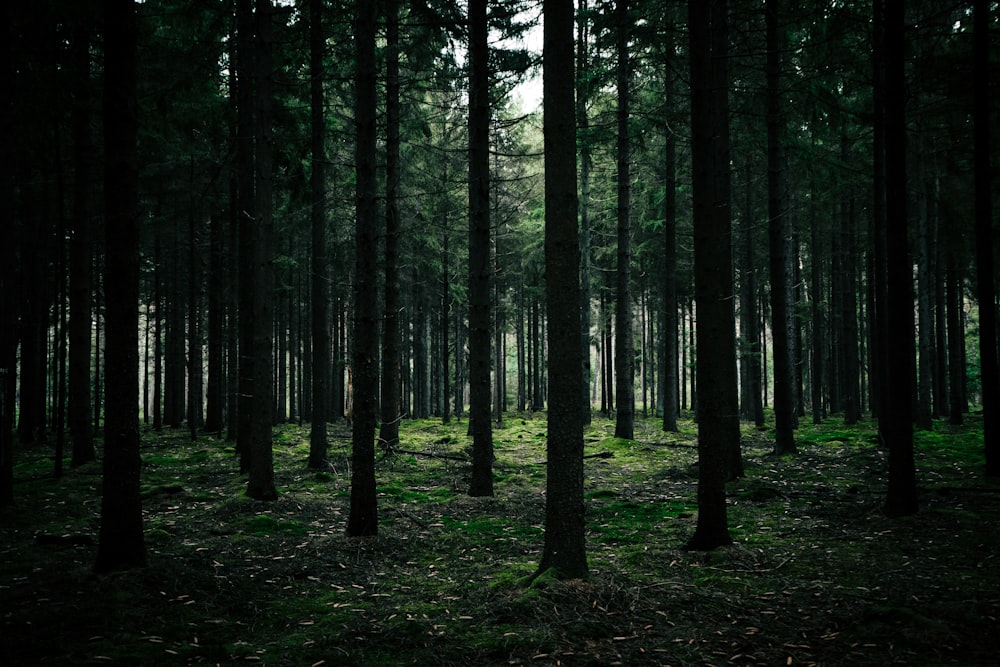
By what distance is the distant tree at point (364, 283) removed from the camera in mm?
7855

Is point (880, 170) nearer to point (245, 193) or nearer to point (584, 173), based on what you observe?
point (584, 173)

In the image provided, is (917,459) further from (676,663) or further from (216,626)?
(216,626)

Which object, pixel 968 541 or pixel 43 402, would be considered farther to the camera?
pixel 43 402

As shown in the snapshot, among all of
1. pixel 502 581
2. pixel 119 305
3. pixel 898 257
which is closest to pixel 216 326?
pixel 119 305

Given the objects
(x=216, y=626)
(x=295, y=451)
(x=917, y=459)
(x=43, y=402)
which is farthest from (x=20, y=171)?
(x=917, y=459)

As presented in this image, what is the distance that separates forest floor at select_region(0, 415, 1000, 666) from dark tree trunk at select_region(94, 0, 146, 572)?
1.51 feet

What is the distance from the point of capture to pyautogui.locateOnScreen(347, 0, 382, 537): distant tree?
Answer: 25.8 ft

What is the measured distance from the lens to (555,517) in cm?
588

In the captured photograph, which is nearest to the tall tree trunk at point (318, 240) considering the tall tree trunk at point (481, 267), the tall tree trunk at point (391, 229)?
the tall tree trunk at point (391, 229)

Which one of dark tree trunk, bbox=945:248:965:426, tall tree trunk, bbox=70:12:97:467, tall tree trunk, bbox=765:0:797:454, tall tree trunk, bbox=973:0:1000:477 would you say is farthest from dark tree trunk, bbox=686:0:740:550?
dark tree trunk, bbox=945:248:965:426

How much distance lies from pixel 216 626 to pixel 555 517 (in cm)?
318

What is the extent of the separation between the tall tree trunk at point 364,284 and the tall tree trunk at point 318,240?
458 centimetres

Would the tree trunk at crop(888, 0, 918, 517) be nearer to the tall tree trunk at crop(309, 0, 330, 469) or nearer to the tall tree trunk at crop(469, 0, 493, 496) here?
the tall tree trunk at crop(469, 0, 493, 496)

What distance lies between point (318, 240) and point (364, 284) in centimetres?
577
